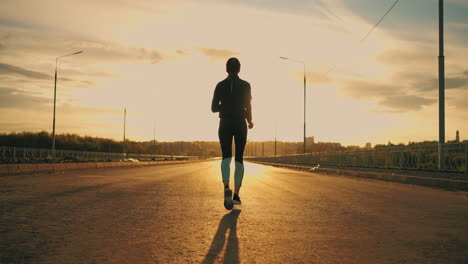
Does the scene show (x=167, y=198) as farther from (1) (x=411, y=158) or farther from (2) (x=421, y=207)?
(1) (x=411, y=158)

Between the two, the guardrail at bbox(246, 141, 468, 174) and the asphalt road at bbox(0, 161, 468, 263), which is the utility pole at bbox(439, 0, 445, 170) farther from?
the asphalt road at bbox(0, 161, 468, 263)

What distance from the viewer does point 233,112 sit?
6.81 meters

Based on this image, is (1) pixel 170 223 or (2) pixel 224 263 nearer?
(2) pixel 224 263

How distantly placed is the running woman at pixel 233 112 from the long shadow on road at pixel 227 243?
1226mm

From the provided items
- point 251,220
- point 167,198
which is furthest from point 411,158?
point 251,220

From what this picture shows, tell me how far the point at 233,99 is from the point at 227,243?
3125 mm

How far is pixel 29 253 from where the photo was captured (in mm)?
3584

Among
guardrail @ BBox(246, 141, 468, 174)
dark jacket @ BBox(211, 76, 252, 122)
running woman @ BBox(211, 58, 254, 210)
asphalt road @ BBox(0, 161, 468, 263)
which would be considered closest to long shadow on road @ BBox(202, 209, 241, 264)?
asphalt road @ BBox(0, 161, 468, 263)

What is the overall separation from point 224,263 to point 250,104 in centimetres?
391

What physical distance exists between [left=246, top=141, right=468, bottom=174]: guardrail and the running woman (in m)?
11.5

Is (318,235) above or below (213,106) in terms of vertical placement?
below

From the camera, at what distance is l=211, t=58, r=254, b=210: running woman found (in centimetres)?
679

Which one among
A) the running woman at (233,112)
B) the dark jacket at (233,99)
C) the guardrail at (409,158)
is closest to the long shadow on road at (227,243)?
the running woman at (233,112)

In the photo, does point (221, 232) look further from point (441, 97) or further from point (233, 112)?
point (441, 97)
